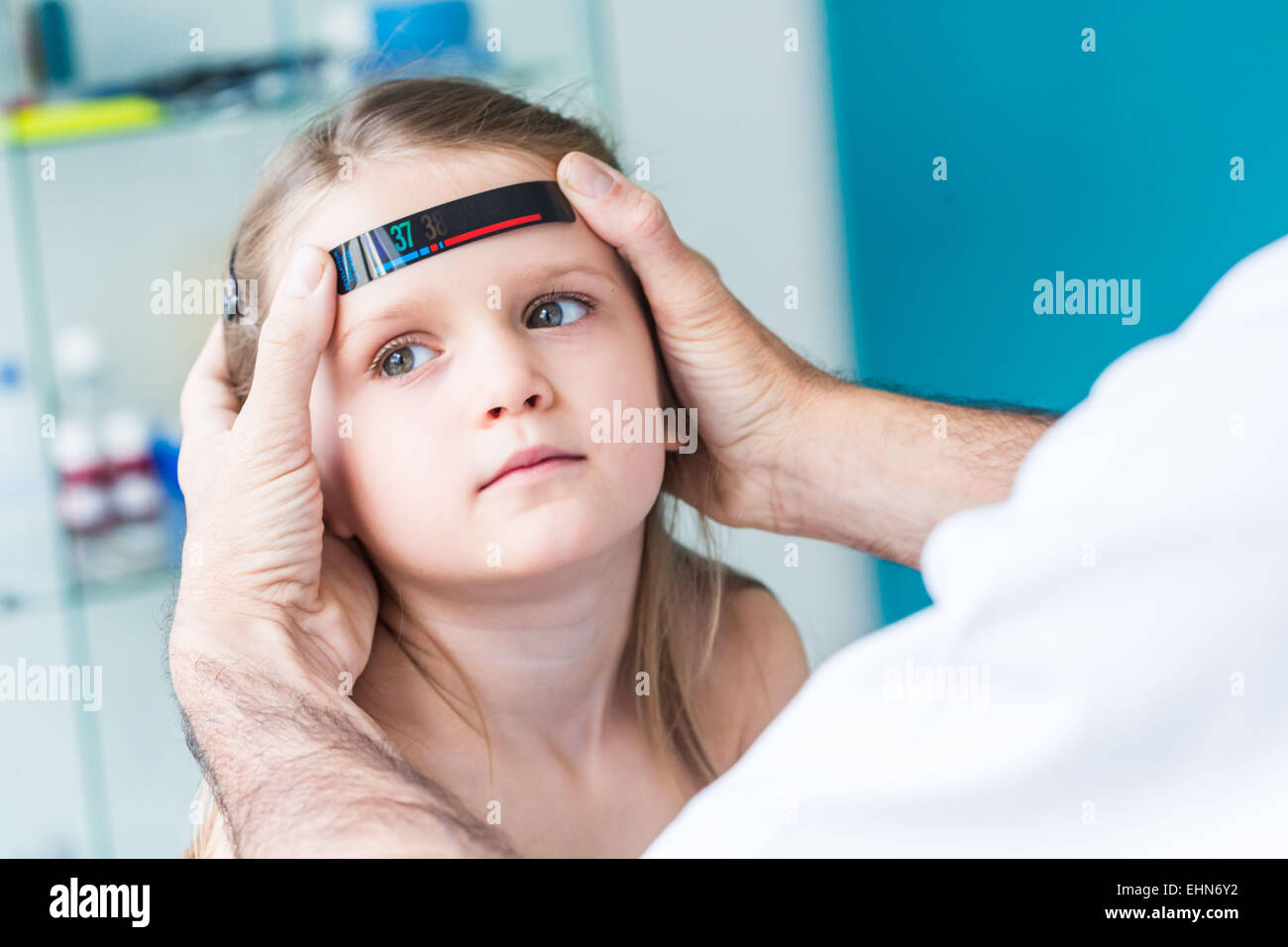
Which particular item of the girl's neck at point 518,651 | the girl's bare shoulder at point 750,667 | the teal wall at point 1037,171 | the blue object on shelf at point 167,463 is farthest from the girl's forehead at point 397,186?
the blue object on shelf at point 167,463

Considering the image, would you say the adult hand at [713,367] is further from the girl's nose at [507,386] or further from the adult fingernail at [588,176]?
the girl's nose at [507,386]

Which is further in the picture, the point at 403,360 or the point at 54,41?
the point at 54,41

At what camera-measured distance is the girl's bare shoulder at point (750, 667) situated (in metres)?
1.01

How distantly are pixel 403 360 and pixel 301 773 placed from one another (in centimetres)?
29

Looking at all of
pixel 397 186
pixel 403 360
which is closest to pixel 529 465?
pixel 403 360

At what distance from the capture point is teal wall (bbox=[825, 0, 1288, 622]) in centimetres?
138

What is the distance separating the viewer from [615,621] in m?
0.90

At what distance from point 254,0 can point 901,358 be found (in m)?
1.12

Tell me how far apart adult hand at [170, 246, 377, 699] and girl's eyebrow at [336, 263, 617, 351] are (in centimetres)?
2

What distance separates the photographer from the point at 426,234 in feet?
2.45

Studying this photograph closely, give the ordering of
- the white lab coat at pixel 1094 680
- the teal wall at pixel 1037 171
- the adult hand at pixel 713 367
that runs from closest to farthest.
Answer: the white lab coat at pixel 1094 680
the adult hand at pixel 713 367
the teal wall at pixel 1037 171

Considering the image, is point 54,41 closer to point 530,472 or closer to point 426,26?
point 426,26

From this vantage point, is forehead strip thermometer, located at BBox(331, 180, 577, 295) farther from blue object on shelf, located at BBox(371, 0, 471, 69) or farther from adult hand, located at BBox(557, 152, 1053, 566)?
blue object on shelf, located at BBox(371, 0, 471, 69)

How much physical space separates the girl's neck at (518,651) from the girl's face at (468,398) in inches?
1.8
